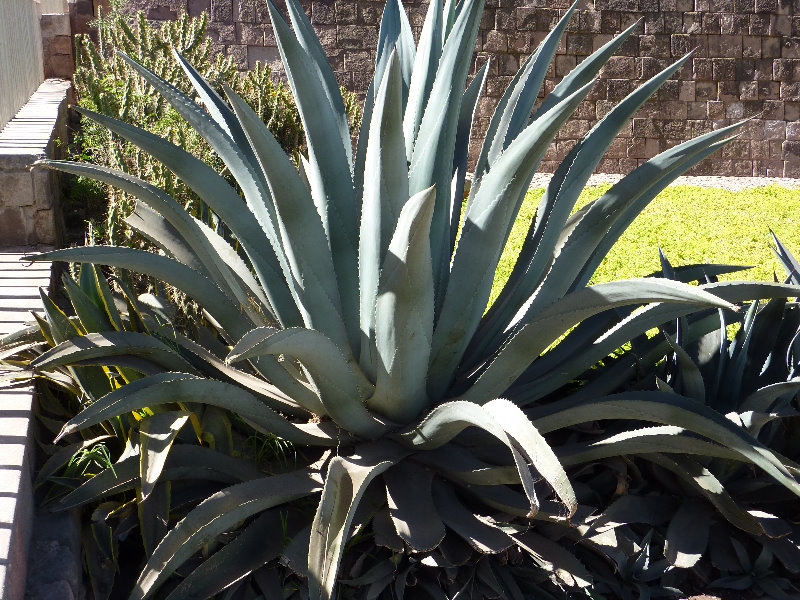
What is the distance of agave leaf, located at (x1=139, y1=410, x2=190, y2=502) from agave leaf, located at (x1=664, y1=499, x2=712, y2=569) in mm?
1329

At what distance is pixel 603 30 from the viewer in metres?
8.79

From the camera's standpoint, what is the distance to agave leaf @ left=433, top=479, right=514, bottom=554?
1.95 meters

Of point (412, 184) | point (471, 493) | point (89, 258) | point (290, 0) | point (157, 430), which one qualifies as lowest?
point (471, 493)

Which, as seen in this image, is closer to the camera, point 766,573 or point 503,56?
point 766,573

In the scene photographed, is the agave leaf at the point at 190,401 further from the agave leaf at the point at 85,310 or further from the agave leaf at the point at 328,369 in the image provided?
the agave leaf at the point at 85,310

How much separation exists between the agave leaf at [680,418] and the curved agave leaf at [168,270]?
927 mm

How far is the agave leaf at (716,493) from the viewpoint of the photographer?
2.15 m

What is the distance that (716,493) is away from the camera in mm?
2158

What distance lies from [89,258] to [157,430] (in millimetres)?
473

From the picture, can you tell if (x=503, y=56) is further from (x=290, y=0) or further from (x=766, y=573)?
(x=766, y=573)

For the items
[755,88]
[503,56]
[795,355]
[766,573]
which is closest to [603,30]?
[503,56]

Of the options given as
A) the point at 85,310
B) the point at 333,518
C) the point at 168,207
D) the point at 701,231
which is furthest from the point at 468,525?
the point at 701,231

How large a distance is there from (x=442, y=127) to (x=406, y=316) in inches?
23.0

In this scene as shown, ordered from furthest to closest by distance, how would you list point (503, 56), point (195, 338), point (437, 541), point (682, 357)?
point (503, 56) → point (195, 338) → point (682, 357) → point (437, 541)
